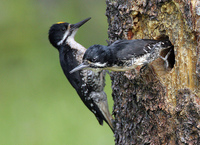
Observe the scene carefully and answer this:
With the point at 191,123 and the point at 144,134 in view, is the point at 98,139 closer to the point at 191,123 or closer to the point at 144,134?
the point at 144,134

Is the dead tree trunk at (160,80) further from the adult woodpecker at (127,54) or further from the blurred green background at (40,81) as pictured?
the blurred green background at (40,81)

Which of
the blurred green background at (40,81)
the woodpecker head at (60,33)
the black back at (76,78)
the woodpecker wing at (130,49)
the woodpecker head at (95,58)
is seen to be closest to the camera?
the woodpecker head at (95,58)

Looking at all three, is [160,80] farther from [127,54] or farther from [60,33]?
[60,33]

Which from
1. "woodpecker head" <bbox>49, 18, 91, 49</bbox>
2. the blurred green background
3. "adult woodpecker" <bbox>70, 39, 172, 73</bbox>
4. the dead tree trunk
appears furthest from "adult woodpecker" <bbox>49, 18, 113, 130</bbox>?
"adult woodpecker" <bbox>70, 39, 172, 73</bbox>

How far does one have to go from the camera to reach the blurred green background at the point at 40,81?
574 centimetres

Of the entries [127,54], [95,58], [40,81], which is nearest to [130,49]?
[127,54]

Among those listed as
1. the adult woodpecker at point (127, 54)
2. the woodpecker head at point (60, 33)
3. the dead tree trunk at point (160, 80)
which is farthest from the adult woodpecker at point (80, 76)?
the adult woodpecker at point (127, 54)

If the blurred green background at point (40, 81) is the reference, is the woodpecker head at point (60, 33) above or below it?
above

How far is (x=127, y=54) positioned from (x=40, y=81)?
426 cm

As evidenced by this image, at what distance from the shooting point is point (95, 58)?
277 centimetres

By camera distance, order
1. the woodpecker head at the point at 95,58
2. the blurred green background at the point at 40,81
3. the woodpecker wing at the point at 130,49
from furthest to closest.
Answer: the blurred green background at the point at 40,81
the woodpecker wing at the point at 130,49
the woodpecker head at the point at 95,58

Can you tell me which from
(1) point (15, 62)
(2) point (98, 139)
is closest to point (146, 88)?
(2) point (98, 139)

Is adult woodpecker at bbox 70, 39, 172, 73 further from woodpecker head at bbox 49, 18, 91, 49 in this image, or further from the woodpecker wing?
woodpecker head at bbox 49, 18, 91, 49

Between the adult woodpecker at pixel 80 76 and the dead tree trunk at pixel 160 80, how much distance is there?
2.97ft
